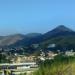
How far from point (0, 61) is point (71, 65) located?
75.1 meters

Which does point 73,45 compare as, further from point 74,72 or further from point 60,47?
point 74,72

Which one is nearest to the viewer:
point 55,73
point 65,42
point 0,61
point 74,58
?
point 55,73

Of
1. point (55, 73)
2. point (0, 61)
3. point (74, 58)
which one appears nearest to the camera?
point (55, 73)

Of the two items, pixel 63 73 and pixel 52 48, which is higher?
pixel 52 48

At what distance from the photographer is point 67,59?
2844 centimetres

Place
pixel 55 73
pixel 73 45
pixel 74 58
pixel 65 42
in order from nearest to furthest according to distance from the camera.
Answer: pixel 55 73 < pixel 74 58 < pixel 73 45 < pixel 65 42

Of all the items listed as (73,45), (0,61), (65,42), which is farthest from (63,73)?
(65,42)

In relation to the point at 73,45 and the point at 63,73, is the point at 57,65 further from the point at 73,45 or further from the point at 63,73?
the point at 73,45

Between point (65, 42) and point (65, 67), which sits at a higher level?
point (65, 42)

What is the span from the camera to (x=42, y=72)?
27000mm

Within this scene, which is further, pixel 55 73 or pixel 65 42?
pixel 65 42

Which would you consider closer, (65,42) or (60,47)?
(60,47)

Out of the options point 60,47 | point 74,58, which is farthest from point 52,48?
point 74,58

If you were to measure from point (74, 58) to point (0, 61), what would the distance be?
73.6 m
